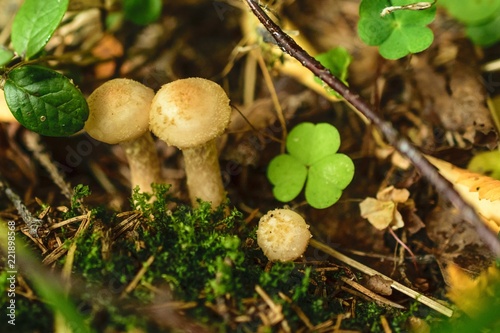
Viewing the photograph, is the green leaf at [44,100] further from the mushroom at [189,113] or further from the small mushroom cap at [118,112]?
the mushroom at [189,113]

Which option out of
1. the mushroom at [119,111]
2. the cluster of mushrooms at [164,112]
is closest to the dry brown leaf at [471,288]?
the cluster of mushrooms at [164,112]

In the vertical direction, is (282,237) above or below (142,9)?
below

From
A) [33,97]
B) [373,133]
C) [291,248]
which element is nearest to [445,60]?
[373,133]

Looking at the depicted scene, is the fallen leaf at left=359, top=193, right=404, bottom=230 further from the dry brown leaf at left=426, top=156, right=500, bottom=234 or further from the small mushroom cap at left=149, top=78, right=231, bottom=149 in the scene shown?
the small mushroom cap at left=149, top=78, right=231, bottom=149

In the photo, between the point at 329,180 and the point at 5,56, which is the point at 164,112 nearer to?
the point at 5,56
